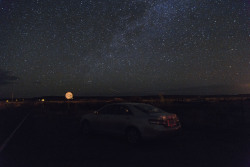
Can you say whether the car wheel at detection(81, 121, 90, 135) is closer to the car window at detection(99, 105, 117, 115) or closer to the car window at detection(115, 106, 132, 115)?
the car window at detection(99, 105, 117, 115)

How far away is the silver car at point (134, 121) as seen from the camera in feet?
27.7

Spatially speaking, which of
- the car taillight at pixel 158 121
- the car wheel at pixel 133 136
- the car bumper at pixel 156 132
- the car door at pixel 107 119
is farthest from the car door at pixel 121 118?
the car taillight at pixel 158 121

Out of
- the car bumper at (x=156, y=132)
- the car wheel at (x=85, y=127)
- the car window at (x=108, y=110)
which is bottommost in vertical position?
the car wheel at (x=85, y=127)

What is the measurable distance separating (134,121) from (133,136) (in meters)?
0.55

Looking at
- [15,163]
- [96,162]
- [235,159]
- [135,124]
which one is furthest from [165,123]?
[15,163]

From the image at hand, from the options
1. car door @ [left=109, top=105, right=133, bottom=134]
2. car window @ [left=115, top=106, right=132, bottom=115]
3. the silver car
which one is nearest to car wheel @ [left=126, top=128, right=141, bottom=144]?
the silver car

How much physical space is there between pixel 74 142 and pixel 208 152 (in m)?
4.81

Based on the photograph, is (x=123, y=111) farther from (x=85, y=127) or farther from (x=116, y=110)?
(x=85, y=127)

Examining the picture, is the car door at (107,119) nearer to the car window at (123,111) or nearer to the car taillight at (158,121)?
the car window at (123,111)

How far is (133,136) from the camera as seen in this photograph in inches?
353

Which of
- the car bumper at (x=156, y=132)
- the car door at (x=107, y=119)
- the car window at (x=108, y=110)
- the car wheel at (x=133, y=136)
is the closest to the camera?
the car bumper at (x=156, y=132)

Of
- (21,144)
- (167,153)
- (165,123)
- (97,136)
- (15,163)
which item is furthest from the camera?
(97,136)

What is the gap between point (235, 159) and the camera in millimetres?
6785

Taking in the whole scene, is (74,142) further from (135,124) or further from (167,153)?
(167,153)
